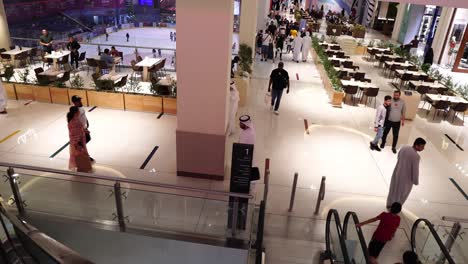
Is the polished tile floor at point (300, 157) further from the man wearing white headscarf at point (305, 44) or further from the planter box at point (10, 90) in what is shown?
the man wearing white headscarf at point (305, 44)

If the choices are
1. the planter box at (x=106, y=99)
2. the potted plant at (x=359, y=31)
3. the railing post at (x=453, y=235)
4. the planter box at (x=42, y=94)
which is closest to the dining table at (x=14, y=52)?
the planter box at (x=42, y=94)

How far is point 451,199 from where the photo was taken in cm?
744

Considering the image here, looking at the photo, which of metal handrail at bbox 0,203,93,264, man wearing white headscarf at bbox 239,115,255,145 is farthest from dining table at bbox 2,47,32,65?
metal handrail at bbox 0,203,93,264

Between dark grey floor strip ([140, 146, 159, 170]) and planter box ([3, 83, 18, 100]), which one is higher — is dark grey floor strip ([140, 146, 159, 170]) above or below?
below

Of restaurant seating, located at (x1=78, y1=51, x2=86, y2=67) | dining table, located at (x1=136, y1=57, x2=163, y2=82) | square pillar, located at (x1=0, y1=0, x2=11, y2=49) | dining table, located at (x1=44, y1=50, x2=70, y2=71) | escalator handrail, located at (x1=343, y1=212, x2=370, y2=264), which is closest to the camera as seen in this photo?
escalator handrail, located at (x1=343, y1=212, x2=370, y2=264)

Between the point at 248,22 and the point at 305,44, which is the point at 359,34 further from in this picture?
the point at 248,22

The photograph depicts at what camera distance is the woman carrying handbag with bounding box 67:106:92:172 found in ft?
22.7

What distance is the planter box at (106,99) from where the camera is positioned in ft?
35.1

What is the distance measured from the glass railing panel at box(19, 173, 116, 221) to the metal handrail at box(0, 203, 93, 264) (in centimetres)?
405

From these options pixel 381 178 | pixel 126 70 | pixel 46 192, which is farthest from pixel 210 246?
pixel 126 70

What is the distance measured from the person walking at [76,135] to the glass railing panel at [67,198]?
5.01 ft

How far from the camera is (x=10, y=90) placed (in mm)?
11156

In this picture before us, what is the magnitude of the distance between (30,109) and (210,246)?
25.2 feet

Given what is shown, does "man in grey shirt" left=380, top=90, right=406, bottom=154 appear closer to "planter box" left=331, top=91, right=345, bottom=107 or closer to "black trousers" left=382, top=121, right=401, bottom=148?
"black trousers" left=382, top=121, right=401, bottom=148
